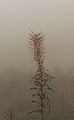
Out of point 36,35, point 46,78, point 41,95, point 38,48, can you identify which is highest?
point 36,35

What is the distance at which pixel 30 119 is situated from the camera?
602 centimetres

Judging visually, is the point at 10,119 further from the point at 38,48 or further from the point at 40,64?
the point at 38,48

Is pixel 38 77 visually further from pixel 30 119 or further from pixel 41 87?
pixel 30 119

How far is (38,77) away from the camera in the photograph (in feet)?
12.2

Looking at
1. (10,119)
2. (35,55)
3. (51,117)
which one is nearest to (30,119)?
(51,117)

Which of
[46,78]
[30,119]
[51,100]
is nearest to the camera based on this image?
[46,78]

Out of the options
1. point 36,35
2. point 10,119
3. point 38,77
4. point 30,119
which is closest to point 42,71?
point 38,77

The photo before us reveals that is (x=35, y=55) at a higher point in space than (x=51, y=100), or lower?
higher

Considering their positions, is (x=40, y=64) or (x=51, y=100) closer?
(x=40, y=64)

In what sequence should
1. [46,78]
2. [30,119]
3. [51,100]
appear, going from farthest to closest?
1. [51,100]
2. [30,119]
3. [46,78]

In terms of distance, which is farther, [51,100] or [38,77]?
[51,100]

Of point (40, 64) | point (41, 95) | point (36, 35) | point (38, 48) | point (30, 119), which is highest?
point (36, 35)

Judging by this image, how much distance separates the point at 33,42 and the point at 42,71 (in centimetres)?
54

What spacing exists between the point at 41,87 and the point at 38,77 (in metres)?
0.18
